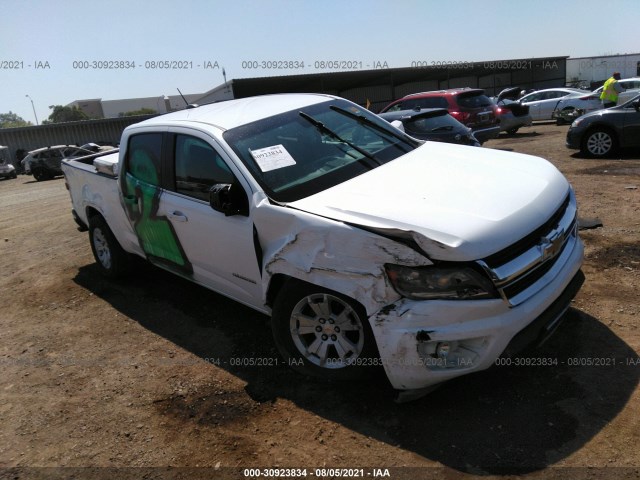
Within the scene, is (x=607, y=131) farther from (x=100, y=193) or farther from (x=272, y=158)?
(x=100, y=193)

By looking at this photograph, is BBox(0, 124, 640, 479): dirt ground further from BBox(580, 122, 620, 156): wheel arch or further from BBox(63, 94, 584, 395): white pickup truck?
BBox(580, 122, 620, 156): wheel arch

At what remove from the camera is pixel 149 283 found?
5.67 metres

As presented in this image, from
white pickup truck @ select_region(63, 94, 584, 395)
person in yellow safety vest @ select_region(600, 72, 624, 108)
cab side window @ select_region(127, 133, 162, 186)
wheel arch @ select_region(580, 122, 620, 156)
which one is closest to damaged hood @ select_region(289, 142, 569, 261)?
white pickup truck @ select_region(63, 94, 584, 395)

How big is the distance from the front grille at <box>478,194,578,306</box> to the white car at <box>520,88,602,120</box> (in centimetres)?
1738

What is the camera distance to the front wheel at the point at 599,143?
9.86 m

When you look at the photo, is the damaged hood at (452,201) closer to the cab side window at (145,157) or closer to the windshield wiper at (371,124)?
the windshield wiper at (371,124)

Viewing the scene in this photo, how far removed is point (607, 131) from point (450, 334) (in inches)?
363

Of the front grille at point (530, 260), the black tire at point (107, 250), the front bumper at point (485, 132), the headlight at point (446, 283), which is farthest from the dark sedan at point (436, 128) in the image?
the headlight at point (446, 283)

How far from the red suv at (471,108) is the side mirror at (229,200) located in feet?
32.8

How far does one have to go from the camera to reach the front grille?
2602mm

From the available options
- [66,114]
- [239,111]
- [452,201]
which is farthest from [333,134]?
[66,114]

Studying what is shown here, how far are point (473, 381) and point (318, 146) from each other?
2.01 metres

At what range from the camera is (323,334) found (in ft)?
10.4

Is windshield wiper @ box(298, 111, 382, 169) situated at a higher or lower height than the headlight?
higher
